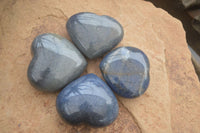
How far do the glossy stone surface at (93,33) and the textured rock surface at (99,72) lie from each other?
0.45ft

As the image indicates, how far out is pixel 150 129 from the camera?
130 cm

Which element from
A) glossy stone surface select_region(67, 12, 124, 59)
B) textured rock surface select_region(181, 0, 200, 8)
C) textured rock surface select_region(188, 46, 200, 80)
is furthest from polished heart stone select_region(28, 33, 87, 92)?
textured rock surface select_region(181, 0, 200, 8)

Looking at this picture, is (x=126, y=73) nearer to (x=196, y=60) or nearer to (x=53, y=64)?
(x=53, y=64)

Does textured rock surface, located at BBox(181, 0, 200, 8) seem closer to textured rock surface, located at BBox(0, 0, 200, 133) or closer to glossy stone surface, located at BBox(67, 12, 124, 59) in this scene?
textured rock surface, located at BBox(0, 0, 200, 133)

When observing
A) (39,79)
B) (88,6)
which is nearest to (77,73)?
(39,79)

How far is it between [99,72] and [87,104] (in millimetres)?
321

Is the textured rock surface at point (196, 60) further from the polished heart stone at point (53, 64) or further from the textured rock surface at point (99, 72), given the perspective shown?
the polished heart stone at point (53, 64)

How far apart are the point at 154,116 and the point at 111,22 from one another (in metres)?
0.69

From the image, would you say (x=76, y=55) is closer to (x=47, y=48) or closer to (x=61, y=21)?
(x=47, y=48)

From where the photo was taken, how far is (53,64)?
1.24 m

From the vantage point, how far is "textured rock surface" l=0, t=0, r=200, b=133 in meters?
1.30

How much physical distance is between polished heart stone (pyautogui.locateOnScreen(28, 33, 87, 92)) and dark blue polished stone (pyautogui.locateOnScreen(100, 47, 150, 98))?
184mm

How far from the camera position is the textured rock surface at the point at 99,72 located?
1305 millimetres

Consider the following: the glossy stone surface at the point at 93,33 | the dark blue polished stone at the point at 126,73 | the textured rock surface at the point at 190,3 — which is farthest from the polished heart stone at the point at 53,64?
the textured rock surface at the point at 190,3
